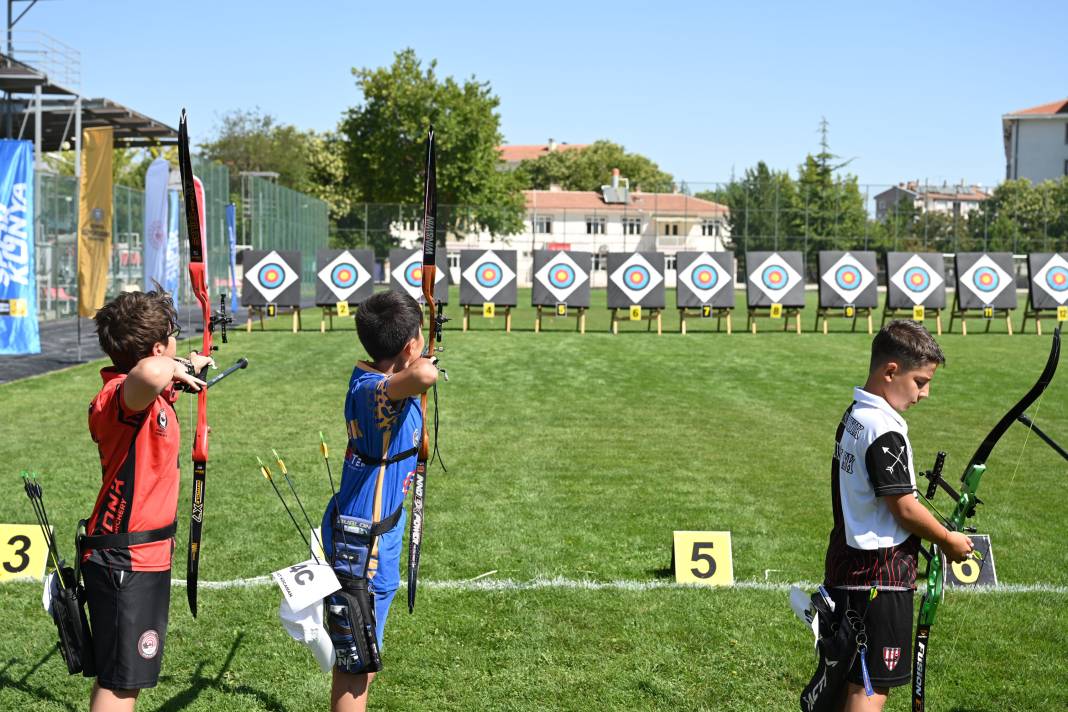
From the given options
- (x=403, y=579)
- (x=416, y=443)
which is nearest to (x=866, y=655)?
(x=416, y=443)

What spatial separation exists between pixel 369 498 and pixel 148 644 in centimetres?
77

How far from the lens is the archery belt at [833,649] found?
3039 millimetres

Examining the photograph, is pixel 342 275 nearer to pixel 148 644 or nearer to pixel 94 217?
pixel 94 217

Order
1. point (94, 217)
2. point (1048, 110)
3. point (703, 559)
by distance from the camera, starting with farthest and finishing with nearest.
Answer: point (1048, 110) < point (94, 217) < point (703, 559)

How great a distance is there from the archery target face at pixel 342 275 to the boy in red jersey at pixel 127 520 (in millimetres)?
18726

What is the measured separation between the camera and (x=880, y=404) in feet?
10.0

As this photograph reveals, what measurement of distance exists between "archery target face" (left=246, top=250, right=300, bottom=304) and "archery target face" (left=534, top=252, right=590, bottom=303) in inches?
204

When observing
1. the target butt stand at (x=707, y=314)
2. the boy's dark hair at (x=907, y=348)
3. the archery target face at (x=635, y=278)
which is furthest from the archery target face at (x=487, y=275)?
the boy's dark hair at (x=907, y=348)

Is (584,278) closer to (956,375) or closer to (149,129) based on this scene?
(956,375)

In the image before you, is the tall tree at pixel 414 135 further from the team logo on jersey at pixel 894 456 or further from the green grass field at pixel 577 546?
the team logo on jersey at pixel 894 456

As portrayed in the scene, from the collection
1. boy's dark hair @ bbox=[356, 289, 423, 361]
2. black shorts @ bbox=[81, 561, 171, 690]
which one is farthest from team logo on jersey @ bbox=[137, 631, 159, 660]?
boy's dark hair @ bbox=[356, 289, 423, 361]

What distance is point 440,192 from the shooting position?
48625 mm

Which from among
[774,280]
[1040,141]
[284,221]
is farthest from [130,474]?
[1040,141]

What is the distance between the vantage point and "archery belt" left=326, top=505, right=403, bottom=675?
3121mm
